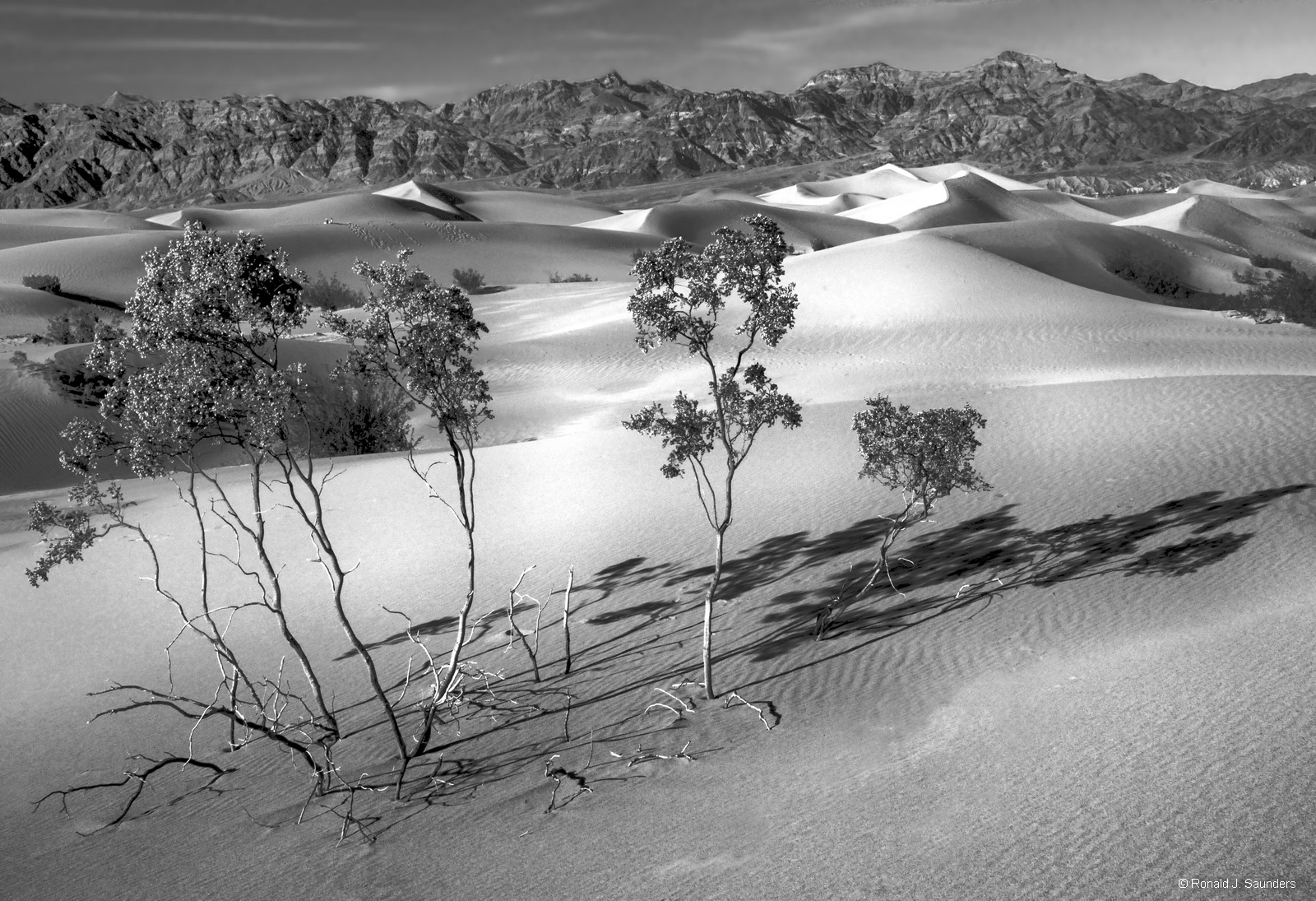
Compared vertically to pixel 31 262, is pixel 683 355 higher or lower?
lower

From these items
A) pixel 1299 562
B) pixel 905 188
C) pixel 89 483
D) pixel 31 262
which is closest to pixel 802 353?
pixel 1299 562

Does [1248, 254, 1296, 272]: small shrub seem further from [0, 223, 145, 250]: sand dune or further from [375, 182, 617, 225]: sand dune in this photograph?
[0, 223, 145, 250]: sand dune

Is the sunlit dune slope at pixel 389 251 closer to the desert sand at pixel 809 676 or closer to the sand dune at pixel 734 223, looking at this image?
the sand dune at pixel 734 223

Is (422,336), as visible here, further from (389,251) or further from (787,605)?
(389,251)

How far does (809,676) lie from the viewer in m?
7.12

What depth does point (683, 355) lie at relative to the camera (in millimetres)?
24156

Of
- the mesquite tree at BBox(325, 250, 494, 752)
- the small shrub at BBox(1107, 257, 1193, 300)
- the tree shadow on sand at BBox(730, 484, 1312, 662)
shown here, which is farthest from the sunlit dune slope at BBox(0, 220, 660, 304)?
the mesquite tree at BBox(325, 250, 494, 752)

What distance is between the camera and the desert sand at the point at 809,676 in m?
4.88

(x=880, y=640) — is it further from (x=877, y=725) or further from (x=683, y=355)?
(x=683, y=355)

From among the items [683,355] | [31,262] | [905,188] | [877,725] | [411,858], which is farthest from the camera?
[905,188]

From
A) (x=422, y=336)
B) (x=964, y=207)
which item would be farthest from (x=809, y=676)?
(x=964, y=207)

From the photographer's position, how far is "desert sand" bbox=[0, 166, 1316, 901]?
16.0ft

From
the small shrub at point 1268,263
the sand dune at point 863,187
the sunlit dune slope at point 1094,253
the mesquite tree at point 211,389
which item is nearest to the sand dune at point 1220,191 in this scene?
the sand dune at point 863,187

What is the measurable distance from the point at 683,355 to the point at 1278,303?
44.7 feet
